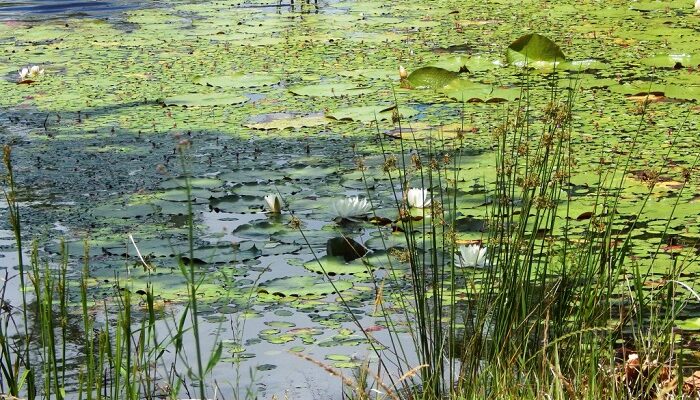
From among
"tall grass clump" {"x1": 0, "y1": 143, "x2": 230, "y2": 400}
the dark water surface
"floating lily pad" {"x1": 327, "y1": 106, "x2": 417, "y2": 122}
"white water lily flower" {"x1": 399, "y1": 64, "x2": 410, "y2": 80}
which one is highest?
"white water lily flower" {"x1": 399, "y1": 64, "x2": 410, "y2": 80}

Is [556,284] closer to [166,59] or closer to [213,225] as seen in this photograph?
[213,225]

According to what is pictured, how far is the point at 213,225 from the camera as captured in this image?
3.42 m

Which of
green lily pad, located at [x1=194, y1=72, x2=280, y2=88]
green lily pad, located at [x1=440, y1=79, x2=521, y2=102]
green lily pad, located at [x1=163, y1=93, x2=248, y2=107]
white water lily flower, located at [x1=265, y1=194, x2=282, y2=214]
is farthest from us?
green lily pad, located at [x1=194, y1=72, x2=280, y2=88]

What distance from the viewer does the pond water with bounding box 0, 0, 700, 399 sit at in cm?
279

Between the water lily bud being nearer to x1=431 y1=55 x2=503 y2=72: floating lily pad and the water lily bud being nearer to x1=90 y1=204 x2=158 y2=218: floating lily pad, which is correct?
x1=431 y1=55 x2=503 y2=72: floating lily pad

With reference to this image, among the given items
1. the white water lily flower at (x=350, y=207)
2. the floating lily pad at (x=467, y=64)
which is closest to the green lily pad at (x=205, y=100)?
the floating lily pad at (x=467, y=64)

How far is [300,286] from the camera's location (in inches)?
114

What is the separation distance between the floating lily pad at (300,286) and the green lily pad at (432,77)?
2.43 metres

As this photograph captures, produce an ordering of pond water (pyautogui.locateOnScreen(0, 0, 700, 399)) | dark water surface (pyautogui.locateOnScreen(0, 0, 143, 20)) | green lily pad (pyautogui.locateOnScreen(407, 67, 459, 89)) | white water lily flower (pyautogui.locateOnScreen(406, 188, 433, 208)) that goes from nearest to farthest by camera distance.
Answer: pond water (pyautogui.locateOnScreen(0, 0, 700, 399)) → white water lily flower (pyautogui.locateOnScreen(406, 188, 433, 208)) → green lily pad (pyautogui.locateOnScreen(407, 67, 459, 89)) → dark water surface (pyautogui.locateOnScreen(0, 0, 143, 20))

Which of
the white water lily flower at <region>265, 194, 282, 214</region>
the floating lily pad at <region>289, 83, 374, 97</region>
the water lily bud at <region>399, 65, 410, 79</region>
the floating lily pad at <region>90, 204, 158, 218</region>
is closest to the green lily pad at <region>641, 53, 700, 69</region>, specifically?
the water lily bud at <region>399, 65, 410, 79</region>

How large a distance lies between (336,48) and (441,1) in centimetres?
235

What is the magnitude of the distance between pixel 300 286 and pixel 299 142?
1568 millimetres

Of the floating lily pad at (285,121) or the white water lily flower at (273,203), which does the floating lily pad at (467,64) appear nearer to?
the floating lily pad at (285,121)

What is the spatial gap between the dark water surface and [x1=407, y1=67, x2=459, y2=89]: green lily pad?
4.19m
